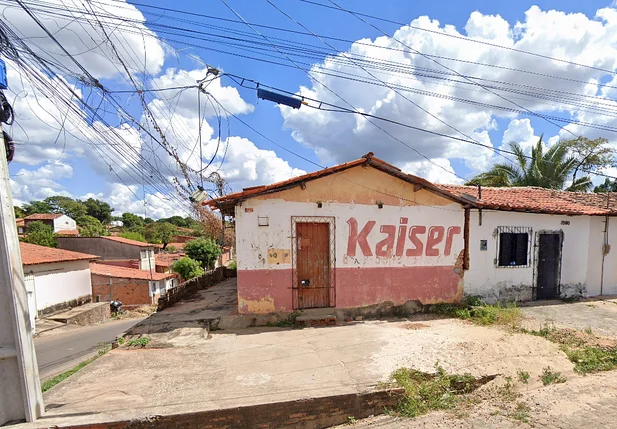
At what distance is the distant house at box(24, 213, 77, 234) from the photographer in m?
40.4

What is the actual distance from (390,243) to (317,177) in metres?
2.54

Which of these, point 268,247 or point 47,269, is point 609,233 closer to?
point 268,247

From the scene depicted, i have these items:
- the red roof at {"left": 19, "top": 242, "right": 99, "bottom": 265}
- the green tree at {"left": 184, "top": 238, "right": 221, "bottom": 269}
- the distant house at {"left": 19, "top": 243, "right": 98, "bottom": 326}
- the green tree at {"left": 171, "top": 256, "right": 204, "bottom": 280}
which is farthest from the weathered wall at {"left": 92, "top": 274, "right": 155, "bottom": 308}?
the green tree at {"left": 184, "top": 238, "right": 221, "bottom": 269}

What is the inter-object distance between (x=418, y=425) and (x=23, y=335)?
5.05 metres

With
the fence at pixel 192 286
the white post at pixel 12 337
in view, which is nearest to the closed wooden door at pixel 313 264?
the fence at pixel 192 286

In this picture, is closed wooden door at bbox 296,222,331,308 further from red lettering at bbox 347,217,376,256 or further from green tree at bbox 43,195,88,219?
green tree at bbox 43,195,88,219

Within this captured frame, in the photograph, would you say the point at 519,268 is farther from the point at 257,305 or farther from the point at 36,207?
the point at 36,207

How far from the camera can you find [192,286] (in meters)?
10.4

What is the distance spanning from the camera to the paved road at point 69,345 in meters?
8.63

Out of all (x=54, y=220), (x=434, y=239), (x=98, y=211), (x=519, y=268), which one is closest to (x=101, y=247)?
(x=54, y=220)

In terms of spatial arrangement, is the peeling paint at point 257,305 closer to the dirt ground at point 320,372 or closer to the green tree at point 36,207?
the dirt ground at point 320,372

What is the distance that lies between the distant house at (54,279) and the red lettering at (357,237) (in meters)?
15.1

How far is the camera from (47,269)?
1557 cm

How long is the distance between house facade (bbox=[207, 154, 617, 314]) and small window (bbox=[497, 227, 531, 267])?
3 cm
